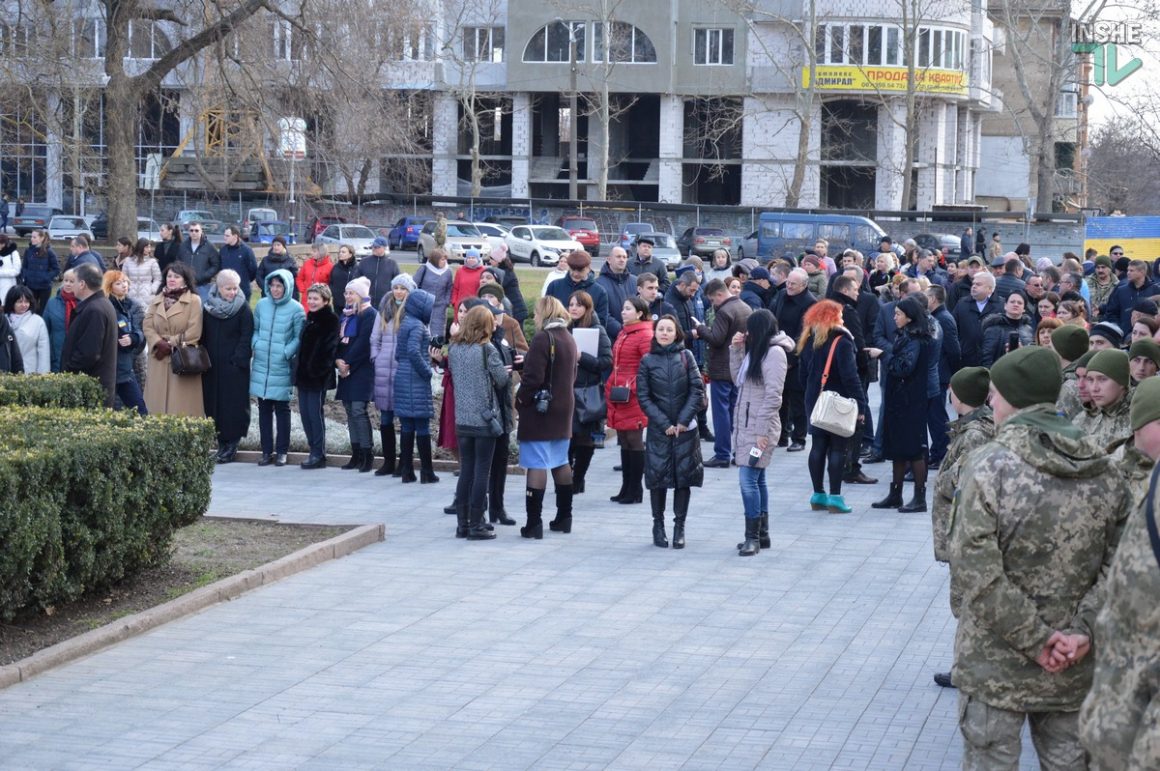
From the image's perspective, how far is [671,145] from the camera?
71.8 metres

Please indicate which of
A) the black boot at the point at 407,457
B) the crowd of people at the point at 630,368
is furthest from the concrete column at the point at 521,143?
the black boot at the point at 407,457

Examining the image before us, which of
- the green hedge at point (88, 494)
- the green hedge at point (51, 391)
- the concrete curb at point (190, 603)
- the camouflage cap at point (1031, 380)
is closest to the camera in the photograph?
the camouflage cap at point (1031, 380)

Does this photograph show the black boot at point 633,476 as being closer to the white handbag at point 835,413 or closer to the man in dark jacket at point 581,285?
the white handbag at point 835,413

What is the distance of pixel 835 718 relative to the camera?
723cm

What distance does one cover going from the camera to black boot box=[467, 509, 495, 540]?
37.1ft

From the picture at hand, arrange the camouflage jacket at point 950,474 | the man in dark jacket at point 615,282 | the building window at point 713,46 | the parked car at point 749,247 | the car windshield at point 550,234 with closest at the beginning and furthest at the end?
the camouflage jacket at point 950,474
the man in dark jacket at point 615,282
the parked car at point 749,247
the car windshield at point 550,234
the building window at point 713,46

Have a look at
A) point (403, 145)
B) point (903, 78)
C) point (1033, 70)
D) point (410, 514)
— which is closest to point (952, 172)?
point (903, 78)

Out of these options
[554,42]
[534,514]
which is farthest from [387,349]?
[554,42]

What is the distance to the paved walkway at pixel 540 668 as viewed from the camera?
22.0 feet

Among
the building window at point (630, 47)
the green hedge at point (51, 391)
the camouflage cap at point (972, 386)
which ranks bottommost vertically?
the green hedge at point (51, 391)

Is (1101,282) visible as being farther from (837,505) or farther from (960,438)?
(960,438)

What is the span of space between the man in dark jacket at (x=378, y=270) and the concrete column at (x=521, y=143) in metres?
55.0

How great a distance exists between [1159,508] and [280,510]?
967cm

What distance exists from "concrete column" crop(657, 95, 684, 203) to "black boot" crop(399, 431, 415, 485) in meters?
58.3
